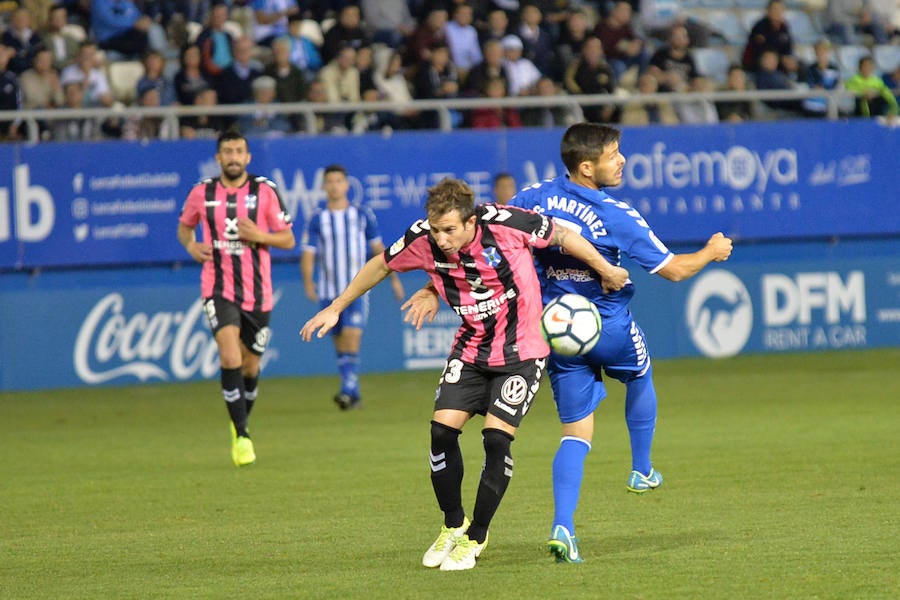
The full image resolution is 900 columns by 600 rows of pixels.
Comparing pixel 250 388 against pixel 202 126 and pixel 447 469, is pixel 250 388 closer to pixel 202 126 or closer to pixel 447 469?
pixel 447 469

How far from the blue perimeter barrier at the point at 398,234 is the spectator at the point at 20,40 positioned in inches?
58.0

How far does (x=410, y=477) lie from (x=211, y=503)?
1.41 meters

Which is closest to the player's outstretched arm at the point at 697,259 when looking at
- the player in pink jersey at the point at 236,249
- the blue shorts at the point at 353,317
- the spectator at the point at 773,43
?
the player in pink jersey at the point at 236,249

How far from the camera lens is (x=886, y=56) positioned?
71.5 feet

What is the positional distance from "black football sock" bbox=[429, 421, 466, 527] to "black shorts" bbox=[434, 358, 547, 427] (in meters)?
0.12

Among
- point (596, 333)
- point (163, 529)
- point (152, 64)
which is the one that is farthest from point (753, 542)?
point (152, 64)

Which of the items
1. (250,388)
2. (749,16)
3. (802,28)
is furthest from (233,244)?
(802,28)

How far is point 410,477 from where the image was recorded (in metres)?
9.88

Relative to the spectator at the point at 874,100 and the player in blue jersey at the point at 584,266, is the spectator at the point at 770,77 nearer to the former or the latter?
the spectator at the point at 874,100

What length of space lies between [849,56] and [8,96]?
11.5 m

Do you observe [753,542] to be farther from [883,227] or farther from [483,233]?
[883,227]

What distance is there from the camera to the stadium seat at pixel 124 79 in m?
17.9

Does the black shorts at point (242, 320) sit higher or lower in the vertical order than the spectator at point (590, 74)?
lower

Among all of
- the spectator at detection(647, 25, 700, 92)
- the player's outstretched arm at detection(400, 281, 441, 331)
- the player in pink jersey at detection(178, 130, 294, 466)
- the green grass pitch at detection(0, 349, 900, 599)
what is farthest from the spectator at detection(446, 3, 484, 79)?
the player's outstretched arm at detection(400, 281, 441, 331)
